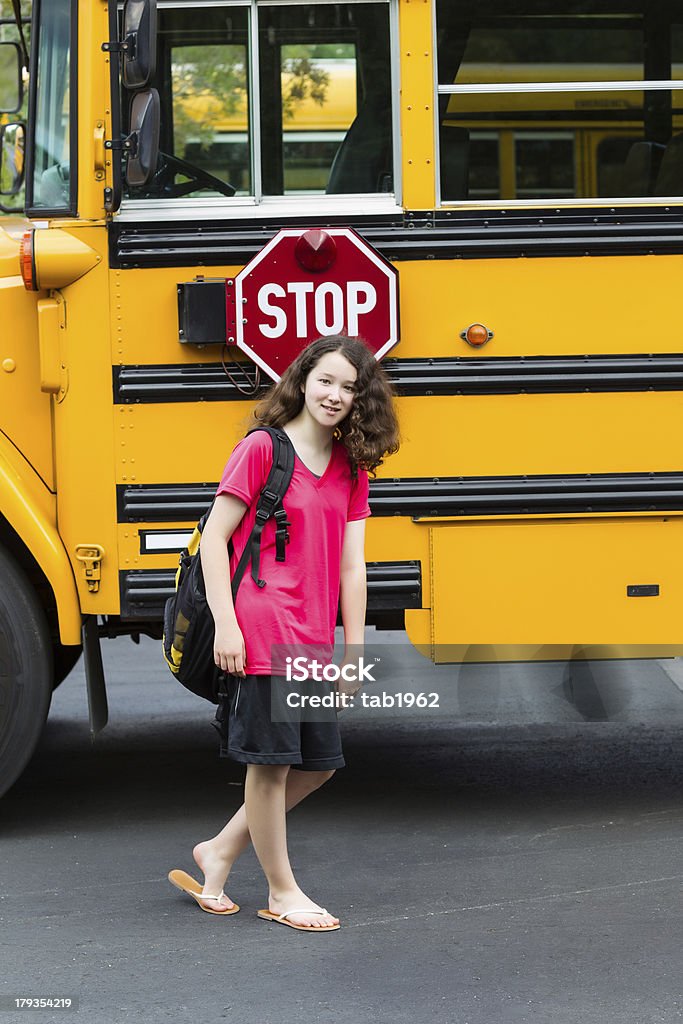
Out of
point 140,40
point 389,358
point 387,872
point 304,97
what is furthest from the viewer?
point 304,97

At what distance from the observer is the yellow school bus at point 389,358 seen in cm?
453

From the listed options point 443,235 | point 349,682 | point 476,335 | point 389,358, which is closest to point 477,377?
point 476,335

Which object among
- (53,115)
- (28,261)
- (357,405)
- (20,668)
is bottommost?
(20,668)

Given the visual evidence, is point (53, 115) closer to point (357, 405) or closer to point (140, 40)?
point (140, 40)

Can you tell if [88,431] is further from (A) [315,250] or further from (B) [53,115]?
(B) [53,115]

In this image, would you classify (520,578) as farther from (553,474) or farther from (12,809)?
(12,809)

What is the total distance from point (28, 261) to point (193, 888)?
1.97 metres

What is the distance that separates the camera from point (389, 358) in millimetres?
4562

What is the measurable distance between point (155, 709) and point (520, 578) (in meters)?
2.86

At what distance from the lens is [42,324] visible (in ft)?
14.9

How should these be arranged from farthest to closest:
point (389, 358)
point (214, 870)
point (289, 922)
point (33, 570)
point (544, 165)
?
point (544, 165) < point (33, 570) < point (389, 358) < point (214, 870) < point (289, 922)

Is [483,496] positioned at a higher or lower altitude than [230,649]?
higher

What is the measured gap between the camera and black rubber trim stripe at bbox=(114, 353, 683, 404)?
457 centimetres

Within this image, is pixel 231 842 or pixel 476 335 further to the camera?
pixel 476 335
